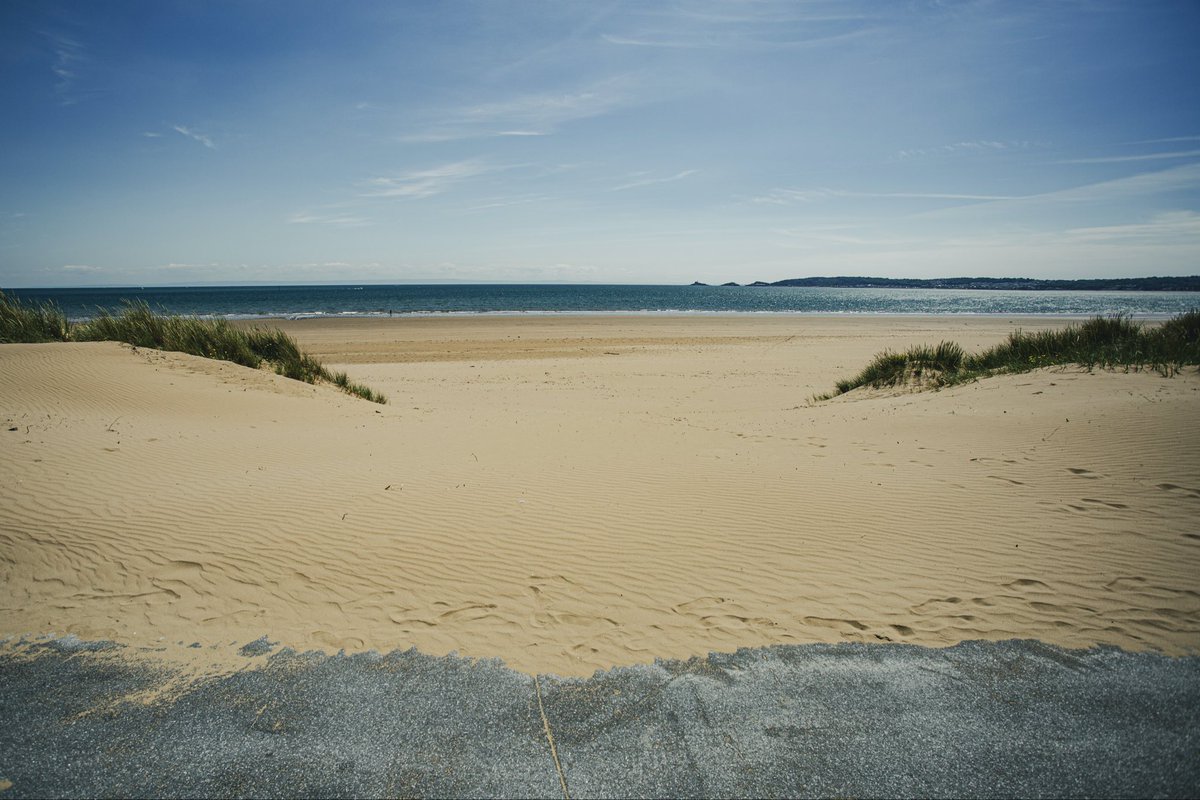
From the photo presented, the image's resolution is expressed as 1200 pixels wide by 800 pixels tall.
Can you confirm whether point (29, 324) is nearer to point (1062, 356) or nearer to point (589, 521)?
point (589, 521)

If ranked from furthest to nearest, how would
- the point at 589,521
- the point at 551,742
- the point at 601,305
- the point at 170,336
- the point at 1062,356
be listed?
the point at 601,305, the point at 170,336, the point at 1062,356, the point at 589,521, the point at 551,742

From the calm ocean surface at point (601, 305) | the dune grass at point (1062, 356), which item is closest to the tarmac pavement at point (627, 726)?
the dune grass at point (1062, 356)

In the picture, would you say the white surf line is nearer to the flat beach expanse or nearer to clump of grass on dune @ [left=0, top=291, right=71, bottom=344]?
the flat beach expanse

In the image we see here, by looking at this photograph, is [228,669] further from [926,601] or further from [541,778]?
[926,601]

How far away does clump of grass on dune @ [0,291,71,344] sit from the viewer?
Result: 12352 mm

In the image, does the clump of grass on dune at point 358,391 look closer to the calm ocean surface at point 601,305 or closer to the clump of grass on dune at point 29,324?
the clump of grass on dune at point 29,324

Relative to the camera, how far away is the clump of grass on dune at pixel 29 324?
12352 mm

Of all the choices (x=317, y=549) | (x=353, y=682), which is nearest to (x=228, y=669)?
(x=353, y=682)

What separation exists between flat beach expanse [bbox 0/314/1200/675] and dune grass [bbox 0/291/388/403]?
2.17m

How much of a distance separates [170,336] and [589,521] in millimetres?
12514

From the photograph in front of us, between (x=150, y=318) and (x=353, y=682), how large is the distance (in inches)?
560

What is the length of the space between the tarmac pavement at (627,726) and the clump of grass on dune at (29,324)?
13.2 m

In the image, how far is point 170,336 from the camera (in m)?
12.7

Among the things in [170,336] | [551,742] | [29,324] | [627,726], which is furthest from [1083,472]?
[29,324]
